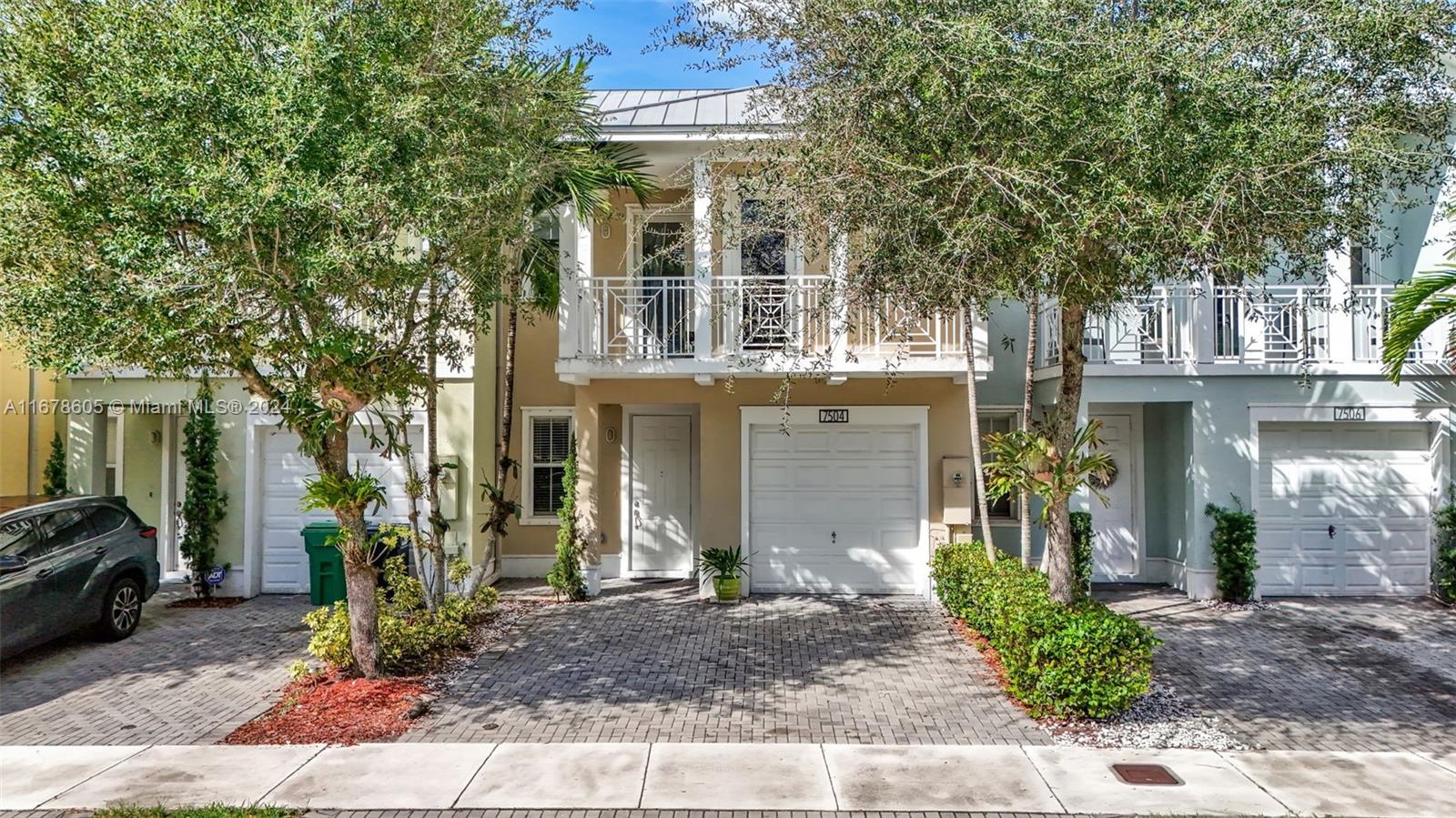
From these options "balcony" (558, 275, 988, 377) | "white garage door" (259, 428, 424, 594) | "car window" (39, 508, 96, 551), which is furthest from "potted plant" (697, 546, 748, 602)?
"car window" (39, 508, 96, 551)

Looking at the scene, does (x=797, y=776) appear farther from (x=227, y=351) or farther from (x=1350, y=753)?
(x=227, y=351)

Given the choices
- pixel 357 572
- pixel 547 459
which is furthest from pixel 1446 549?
pixel 357 572

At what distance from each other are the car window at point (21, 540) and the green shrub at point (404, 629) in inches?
106

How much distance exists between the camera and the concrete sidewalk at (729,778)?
213 inches

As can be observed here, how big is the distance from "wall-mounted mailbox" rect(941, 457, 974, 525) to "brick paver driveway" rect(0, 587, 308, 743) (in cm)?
779

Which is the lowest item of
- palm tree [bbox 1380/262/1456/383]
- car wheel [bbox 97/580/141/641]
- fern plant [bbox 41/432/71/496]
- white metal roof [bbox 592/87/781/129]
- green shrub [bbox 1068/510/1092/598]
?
car wheel [bbox 97/580/141/641]

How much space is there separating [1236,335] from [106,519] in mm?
14056

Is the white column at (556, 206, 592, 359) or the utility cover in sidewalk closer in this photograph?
the utility cover in sidewalk

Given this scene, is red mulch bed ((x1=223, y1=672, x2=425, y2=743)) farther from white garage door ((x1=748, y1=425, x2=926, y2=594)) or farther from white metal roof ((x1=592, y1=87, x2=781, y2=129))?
white metal roof ((x1=592, y1=87, x2=781, y2=129))

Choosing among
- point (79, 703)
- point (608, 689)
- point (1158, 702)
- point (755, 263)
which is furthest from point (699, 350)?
point (79, 703)

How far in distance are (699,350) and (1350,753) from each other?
284 inches

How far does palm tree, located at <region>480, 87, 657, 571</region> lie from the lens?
903 cm

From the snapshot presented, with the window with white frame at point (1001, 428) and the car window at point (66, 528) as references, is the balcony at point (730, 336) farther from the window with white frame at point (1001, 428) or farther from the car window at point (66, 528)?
the car window at point (66, 528)

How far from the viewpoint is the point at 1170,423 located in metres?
12.2
